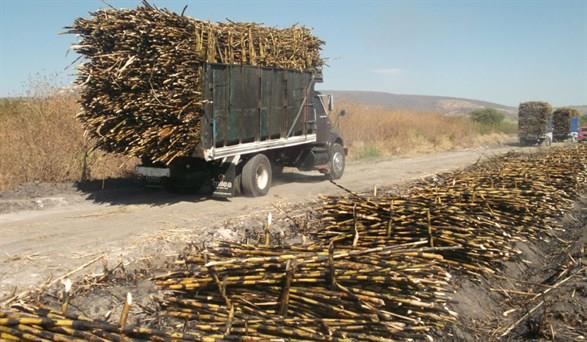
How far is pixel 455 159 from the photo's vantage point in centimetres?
2356

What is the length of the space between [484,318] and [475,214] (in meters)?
1.72

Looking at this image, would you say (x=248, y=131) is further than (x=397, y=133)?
No

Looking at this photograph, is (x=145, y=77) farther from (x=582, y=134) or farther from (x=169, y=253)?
(x=582, y=134)

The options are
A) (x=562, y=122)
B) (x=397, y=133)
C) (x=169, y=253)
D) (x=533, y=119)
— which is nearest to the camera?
(x=169, y=253)

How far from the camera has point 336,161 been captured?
15.7m

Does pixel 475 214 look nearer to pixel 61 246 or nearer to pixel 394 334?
pixel 394 334

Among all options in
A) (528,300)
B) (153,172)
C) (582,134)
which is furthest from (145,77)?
(582,134)

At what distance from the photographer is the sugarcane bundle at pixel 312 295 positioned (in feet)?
12.7

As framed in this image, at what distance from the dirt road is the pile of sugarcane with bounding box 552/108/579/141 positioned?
26.4 m

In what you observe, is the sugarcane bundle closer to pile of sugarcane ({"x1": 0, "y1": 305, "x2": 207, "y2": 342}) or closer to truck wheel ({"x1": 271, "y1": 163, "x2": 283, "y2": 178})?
pile of sugarcane ({"x1": 0, "y1": 305, "x2": 207, "y2": 342})

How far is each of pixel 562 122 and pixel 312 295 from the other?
37.3 m

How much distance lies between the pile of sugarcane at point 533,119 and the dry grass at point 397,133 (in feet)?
10.8

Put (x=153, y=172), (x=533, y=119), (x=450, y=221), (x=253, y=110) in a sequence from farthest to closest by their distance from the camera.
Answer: (x=533, y=119)
(x=253, y=110)
(x=153, y=172)
(x=450, y=221)

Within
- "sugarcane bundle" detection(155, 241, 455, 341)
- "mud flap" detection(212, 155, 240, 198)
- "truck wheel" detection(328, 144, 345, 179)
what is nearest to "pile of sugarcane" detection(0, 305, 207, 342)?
"sugarcane bundle" detection(155, 241, 455, 341)
